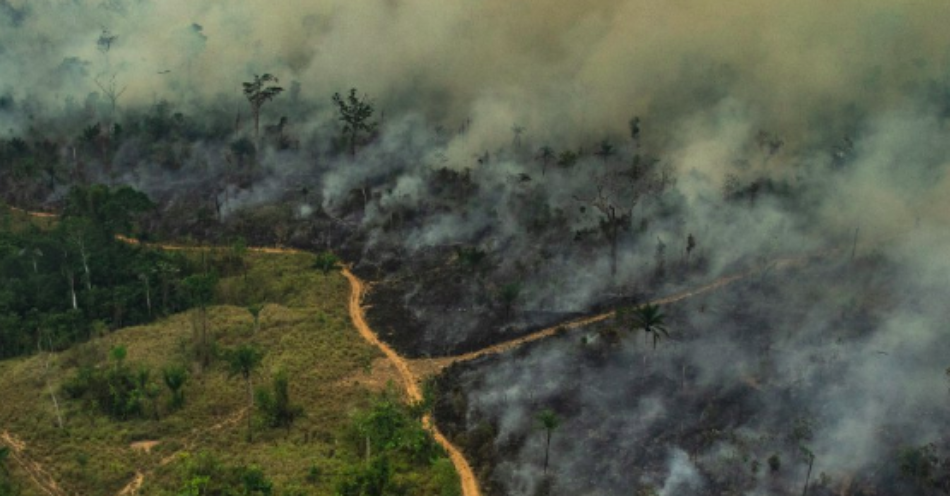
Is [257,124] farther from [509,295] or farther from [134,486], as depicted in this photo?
[134,486]

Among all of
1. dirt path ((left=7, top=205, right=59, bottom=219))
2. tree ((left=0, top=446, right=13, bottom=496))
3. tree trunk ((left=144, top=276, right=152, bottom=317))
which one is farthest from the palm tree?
dirt path ((left=7, top=205, right=59, bottom=219))

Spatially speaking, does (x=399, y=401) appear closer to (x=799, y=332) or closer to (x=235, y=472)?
(x=235, y=472)

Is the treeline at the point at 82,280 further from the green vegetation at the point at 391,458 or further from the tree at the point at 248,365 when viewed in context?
the green vegetation at the point at 391,458

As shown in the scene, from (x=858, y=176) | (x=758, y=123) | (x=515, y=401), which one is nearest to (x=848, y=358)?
(x=515, y=401)

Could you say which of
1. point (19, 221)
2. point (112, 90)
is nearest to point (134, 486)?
point (19, 221)

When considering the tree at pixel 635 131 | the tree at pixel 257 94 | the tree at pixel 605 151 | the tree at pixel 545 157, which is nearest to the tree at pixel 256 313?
the tree at pixel 545 157

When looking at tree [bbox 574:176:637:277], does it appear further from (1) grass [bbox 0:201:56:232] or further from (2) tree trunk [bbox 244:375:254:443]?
(1) grass [bbox 0:201:56:232]
